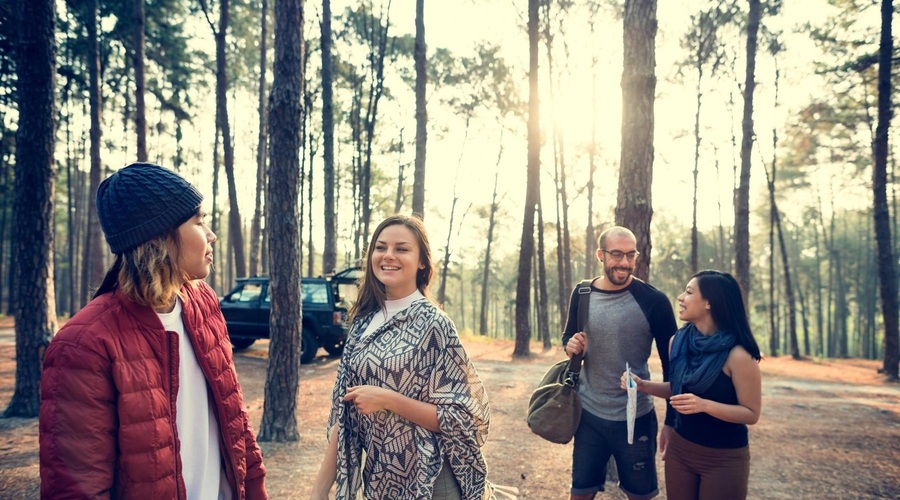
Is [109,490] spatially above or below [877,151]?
below

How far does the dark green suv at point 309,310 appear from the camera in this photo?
1189 cm

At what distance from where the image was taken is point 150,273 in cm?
169

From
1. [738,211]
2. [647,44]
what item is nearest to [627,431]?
[647,44]

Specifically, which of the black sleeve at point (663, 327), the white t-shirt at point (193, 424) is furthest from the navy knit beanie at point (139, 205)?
the black sleeve at point (663, 327)

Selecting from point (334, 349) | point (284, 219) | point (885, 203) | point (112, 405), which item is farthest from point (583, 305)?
point (885, 203)

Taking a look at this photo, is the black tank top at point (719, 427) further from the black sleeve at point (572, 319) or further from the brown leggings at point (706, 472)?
the black sleeve at point (572, 319)

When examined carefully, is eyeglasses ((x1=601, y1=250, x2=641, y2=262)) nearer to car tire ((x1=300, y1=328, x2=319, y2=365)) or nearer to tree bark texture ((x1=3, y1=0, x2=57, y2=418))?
tree bark texture ((x1=3, y1=0, x2=57, y2=418))

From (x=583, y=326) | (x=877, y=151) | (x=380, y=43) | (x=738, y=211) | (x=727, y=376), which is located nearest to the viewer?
(x=727, y=376)

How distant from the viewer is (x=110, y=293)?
1.70 m

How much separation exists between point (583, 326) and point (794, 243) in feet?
174

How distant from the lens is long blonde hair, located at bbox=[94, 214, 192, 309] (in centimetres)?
168

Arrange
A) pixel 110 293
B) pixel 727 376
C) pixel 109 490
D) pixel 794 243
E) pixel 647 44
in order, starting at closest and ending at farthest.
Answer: pixel 109 490 → pixel 110 293 → pixel 727 376 → pixel 647 44 → pixel 794 243

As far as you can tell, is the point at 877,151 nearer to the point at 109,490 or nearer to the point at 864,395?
the point at 864,395

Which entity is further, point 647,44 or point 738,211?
point 738,211
